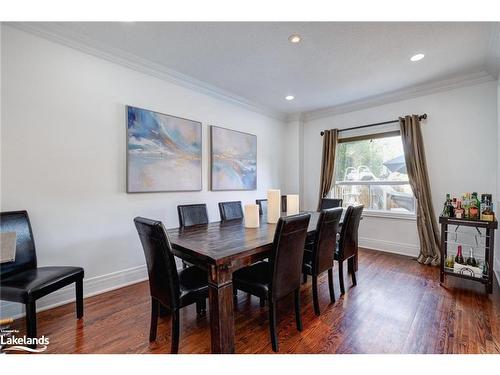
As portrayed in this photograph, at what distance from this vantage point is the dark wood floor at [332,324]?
5.41 feet

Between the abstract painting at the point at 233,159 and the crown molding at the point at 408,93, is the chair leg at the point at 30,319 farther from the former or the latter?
the crown molding at the point at 408,93

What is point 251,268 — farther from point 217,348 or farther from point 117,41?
point 117,41

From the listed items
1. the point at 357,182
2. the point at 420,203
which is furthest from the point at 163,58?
the point at 420,203

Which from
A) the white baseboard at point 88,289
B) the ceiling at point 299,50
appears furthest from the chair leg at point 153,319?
the ceiling at point 299,50

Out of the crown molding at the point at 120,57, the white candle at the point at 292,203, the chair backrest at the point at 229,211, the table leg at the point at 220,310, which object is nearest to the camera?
the table leg at the point at 220,310

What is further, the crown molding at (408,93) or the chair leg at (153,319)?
the crown molding at (408,93)

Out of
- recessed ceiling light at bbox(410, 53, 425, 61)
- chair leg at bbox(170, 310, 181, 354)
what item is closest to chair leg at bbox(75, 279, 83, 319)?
chair leg at bbox(170, 310, 181, 354)

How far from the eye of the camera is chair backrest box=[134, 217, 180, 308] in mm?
1445

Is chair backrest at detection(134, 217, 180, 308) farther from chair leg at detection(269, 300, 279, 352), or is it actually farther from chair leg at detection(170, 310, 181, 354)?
chair leg at detection(269, 300, 279, 352)

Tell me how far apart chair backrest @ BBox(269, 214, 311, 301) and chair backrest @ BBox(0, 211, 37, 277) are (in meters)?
2.04

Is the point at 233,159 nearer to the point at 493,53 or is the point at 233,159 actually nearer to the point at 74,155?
the point at 74,155

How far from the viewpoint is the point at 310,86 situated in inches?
139

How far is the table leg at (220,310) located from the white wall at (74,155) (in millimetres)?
1774
